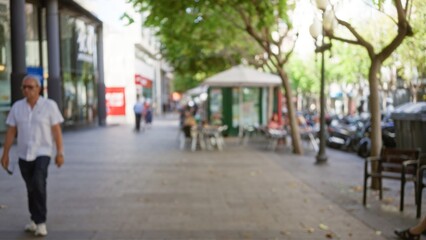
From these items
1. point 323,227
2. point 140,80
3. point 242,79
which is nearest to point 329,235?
point 323,227

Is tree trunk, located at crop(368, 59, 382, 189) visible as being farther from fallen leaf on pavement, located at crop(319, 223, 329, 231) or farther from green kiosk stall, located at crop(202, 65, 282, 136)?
green kiosk stall, located at crop(202, 65, 282, 136)

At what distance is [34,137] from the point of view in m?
6.03

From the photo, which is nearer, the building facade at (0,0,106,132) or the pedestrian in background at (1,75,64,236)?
the pedestrian in background at (1,75,64,236)

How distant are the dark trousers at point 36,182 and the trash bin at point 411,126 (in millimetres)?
7305

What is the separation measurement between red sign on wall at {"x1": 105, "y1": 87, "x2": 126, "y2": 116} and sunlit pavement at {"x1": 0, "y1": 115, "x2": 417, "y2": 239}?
12.6m

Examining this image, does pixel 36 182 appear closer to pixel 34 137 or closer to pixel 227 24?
pixel 34 137

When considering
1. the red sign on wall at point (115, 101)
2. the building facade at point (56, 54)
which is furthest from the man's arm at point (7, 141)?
the red sign on wall at point (115, 101)

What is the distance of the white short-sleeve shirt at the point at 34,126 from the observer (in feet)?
19.7

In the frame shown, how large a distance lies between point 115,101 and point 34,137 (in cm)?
2261

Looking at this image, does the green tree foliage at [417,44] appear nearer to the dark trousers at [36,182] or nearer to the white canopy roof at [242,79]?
the dark trousers at [36,182]

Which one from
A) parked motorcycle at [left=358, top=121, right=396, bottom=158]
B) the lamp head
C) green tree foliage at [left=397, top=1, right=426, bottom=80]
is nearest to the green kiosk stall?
parked motorcycle at [left=358, top=121, right=396, bottom=158]

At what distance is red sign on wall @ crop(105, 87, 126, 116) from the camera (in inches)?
1050

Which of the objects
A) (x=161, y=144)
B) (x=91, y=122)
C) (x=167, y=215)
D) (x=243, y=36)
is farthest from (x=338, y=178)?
(x=91, y=122)

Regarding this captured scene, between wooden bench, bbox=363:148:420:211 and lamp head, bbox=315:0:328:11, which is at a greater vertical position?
lamp head, bbox=315:0:328:11
